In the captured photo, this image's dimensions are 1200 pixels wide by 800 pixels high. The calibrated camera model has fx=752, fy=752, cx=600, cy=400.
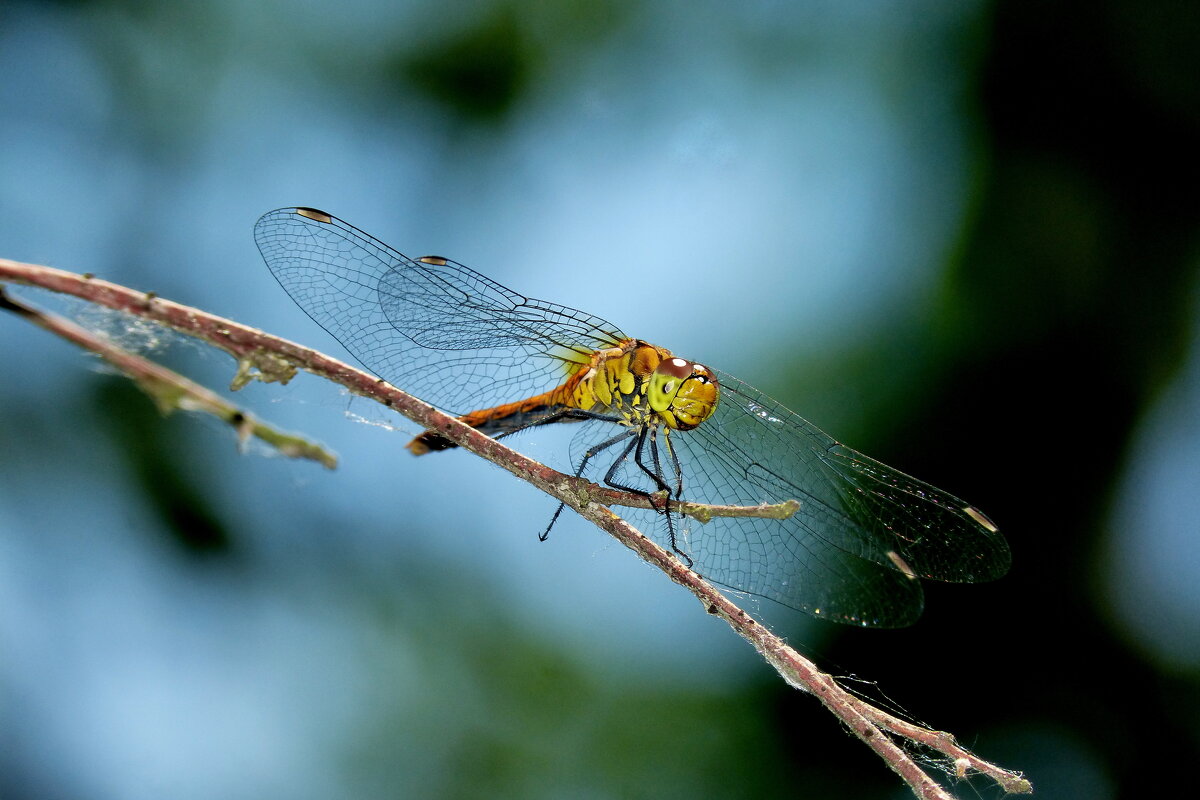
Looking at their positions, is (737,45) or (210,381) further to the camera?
(737,45)

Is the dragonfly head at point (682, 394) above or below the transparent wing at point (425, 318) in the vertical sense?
above

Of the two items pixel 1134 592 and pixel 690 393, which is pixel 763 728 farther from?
pixel 690 393

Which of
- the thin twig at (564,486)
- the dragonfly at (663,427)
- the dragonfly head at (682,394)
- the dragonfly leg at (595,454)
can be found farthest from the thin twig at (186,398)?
the dragonfly head at (682,394)

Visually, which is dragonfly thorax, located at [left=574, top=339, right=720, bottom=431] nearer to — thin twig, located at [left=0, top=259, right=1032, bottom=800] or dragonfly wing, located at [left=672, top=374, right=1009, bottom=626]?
dragonfly wing, located at [left=672, top=374, right=1009, bottom=626]

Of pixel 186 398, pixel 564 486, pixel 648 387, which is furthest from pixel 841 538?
pixel 186 398

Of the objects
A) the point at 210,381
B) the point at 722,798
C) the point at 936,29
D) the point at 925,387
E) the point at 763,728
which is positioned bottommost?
the point at 722,798

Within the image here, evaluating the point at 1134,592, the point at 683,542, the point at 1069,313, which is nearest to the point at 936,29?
the point at 1069,313

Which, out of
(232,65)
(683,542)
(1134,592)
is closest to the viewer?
(683,542)

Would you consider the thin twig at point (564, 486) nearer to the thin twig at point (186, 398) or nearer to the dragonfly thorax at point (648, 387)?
the thin twig at point (186, 398)
